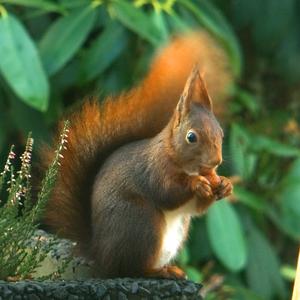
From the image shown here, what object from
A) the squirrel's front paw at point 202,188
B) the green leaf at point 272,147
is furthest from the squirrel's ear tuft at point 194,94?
the green leaf at point 272,147

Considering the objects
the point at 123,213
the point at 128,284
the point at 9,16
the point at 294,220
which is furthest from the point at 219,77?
the point at 294,220

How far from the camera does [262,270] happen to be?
3.82 metres

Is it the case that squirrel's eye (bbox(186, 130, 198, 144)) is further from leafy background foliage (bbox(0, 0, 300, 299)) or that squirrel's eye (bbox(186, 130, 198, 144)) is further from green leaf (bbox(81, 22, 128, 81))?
green leaf (bbox(81, 22, 128, 81))

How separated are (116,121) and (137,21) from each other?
0.97m

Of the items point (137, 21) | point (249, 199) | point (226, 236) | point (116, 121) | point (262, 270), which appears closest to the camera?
point (116, 121)

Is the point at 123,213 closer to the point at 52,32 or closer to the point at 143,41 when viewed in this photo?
the point at 52,32

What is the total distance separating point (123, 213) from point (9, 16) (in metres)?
1.12

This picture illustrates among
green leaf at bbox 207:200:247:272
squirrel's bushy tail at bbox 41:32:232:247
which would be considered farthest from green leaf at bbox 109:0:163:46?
squirrel's bushy tail at bbox 41:32:232:247

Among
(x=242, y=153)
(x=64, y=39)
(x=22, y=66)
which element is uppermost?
(x=64, y=39)

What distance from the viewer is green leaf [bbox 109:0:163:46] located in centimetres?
304

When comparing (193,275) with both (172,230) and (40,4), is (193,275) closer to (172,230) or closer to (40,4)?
(40,4)

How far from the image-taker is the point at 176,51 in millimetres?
2102

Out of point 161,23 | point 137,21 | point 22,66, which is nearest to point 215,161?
point 22,66

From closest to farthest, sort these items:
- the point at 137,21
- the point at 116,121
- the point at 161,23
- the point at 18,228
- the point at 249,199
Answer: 1. the point at 18,228
2. the point at 116,121
3. the point at 137,21
4. the point at 161,23
5. the point at 249,199
